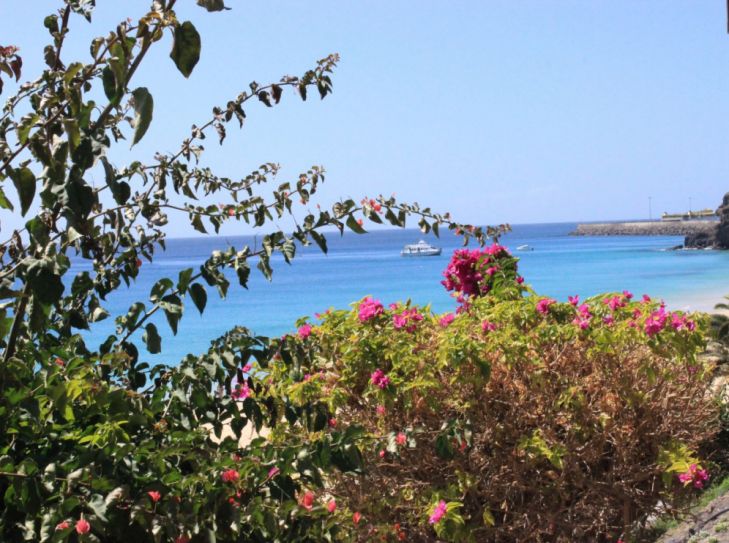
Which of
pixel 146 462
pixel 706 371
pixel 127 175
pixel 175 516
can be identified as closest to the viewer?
pixel 175 516

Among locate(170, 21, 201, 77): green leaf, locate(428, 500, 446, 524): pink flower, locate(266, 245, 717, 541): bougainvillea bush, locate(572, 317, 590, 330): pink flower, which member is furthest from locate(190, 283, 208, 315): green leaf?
locate(572, 317, 590, 330): pink flower

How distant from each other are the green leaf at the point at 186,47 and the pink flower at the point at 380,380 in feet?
11.2

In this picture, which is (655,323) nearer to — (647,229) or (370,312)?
(370,312)

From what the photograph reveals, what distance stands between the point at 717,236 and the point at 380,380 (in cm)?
9140

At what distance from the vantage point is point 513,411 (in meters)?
4.87

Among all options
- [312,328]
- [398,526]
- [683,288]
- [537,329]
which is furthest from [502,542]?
[683,288]

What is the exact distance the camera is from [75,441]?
2.16 metres

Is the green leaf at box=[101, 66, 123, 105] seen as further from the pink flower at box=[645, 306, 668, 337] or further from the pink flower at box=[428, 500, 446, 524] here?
the pink flower at box=[645, 306, 668, 337]

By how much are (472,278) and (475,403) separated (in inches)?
63.6

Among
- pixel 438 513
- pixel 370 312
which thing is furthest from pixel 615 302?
pixel 438 513

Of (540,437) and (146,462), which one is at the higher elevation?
(146,462)

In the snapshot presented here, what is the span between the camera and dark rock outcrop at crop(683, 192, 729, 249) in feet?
280

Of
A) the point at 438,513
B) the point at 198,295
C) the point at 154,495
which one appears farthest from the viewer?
the point at 438,513

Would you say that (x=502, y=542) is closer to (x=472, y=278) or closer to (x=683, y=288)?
(x=472, y=278)
